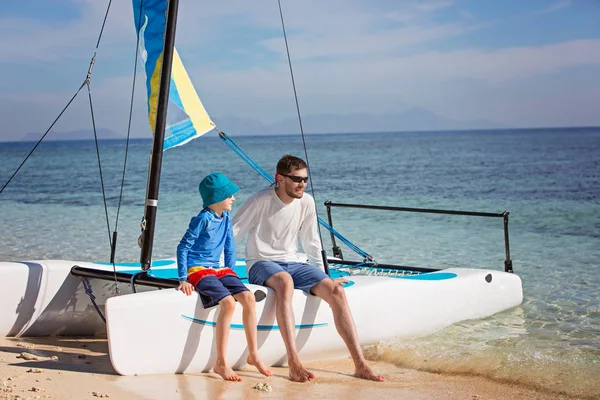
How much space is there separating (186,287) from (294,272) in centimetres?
61

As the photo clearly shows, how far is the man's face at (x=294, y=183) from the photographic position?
4.28 m

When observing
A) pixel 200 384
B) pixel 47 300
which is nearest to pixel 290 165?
pixel 200 384

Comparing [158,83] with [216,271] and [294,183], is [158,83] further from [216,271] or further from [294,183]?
[216,271]

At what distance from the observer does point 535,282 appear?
6961mm

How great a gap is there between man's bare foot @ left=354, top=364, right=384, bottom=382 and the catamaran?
429mm

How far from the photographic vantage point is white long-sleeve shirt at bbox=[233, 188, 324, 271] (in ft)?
14.3

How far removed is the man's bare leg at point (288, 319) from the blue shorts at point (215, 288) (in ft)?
0.61

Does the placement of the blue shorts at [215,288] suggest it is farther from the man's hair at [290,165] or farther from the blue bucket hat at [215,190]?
the man's hair at [290,165]

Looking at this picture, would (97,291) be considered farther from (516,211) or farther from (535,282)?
(516,211)

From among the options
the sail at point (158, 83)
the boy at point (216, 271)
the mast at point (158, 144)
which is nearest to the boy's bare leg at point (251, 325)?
the boy at point (216, 271)

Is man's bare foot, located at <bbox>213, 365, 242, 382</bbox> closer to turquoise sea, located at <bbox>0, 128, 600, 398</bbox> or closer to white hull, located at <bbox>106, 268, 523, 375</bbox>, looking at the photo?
white hull, located at <bbox>106, 268, 523, 375</bbox>

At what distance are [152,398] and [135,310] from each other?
46cm

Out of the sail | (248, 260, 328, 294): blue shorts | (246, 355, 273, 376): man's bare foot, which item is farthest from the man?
the sail

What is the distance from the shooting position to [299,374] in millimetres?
3979
